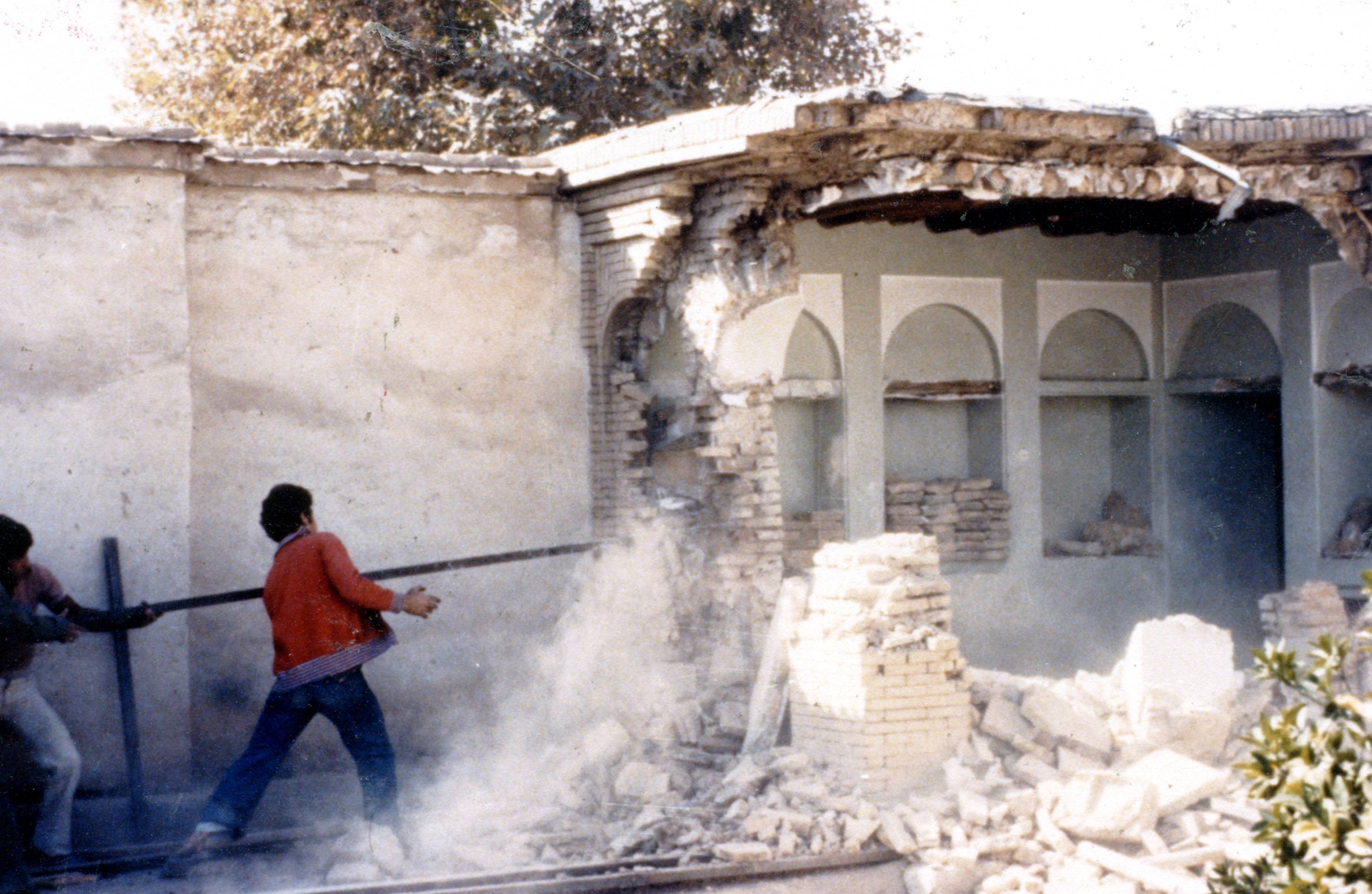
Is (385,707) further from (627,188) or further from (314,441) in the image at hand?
(627,188)

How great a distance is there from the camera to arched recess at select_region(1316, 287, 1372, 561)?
10.6 meters

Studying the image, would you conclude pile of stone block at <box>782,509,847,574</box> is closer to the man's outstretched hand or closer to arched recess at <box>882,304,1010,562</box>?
arched recess at <box>882,304,1010,562</box>

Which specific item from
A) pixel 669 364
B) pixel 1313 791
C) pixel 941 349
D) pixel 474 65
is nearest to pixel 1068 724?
pixel 669 364

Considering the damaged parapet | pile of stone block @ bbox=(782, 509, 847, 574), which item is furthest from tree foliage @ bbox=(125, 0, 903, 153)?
the damaged parapet

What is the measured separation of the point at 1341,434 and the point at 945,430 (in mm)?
2965

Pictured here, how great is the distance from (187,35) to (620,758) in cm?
957

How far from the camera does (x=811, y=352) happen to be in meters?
10.8

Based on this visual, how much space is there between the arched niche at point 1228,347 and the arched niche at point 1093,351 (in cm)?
38

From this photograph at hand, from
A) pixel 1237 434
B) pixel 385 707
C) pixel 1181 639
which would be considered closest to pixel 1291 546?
pixel 1237 434

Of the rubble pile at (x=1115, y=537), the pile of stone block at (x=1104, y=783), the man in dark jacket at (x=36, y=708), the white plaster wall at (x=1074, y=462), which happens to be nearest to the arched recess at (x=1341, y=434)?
the rubble pile at (x=1115, y=537)

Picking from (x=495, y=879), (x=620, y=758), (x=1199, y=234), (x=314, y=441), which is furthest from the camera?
(x=1199, y=234)

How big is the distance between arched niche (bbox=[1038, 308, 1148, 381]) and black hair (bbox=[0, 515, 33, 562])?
793 cm

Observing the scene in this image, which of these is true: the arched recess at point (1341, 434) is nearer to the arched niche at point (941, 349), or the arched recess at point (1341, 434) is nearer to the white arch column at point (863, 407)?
the arched niche at point (941, 349)

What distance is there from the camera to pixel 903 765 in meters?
7.22
